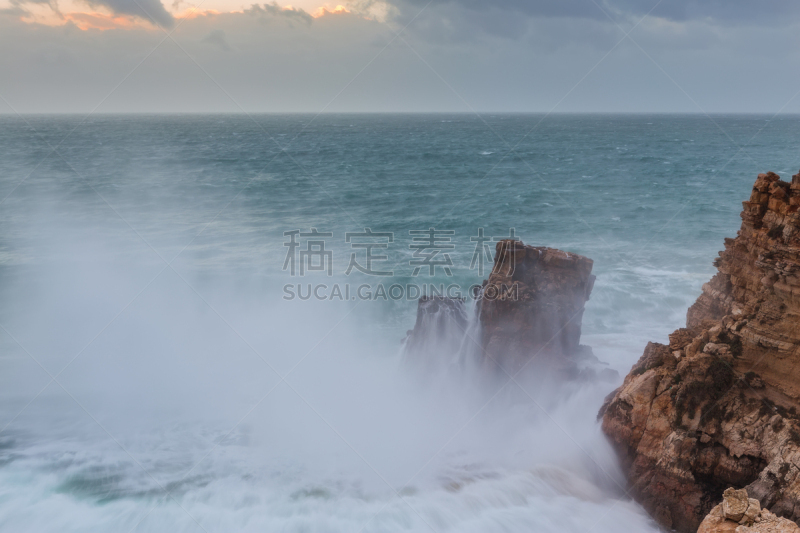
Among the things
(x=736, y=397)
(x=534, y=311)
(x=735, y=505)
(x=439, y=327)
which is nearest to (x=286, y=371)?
(x=439, y=327)

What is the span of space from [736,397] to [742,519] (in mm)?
3022

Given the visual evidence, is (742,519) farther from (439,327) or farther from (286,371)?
(286,371)

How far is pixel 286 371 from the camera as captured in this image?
605 inches

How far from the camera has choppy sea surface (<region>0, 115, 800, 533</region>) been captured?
1012 centimetres

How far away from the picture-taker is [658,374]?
9516mm

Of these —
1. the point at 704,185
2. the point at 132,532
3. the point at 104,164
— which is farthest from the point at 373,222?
the point at 104,164

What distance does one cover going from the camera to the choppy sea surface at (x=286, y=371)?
33.2ft

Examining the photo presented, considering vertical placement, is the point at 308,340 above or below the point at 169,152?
below

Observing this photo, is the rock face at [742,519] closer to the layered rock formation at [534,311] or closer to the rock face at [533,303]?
the layered rock formation at [534,311]

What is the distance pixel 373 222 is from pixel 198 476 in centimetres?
2154

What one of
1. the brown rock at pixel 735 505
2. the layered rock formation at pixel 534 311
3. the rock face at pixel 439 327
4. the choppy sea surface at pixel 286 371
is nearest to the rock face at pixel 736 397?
the choppy sea surface at pixel 286 371

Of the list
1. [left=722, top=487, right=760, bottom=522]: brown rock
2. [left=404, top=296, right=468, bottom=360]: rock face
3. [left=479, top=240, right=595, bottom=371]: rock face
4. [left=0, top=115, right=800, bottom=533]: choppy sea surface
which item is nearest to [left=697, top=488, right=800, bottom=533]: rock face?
[left=722, top=487, right=760, bottom=522]: brown rock

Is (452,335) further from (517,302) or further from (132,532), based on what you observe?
(132,532)

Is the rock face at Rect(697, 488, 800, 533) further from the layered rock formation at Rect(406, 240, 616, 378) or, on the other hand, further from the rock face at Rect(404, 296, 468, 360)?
the rock face at Rect(404, 296, 468, 360)
